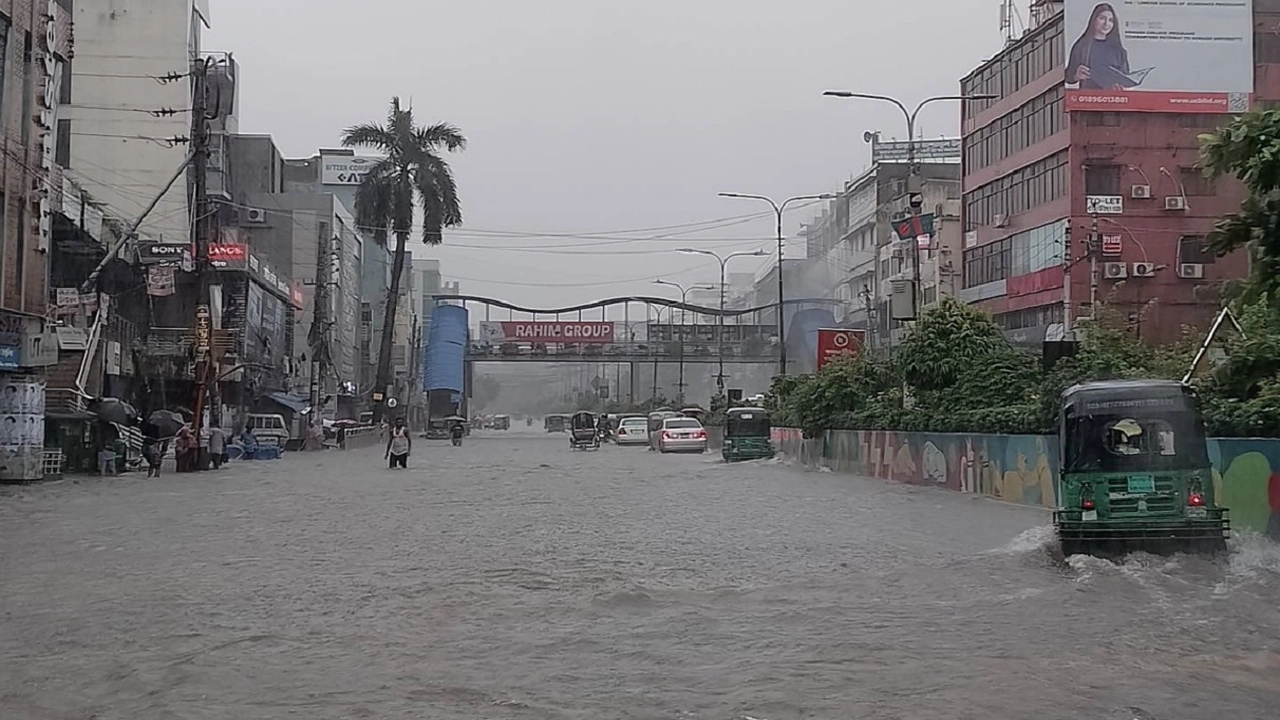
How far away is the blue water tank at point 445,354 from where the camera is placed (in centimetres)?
8525

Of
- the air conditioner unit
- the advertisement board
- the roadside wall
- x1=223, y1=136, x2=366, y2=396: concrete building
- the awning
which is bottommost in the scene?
the roadside wall

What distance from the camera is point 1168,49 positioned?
50.1 metres

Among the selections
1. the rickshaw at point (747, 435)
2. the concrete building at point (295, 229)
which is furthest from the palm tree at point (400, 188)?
the rickshaw at point (747, 435)

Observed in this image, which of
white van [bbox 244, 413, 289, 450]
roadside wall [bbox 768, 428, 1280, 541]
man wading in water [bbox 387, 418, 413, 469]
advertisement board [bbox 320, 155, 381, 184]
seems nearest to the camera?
roadside wall [bbox 768, 428, 1280, 541]

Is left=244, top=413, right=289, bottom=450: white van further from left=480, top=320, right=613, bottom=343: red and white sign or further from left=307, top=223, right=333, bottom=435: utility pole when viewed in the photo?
left=480, top=320, right=613, bottom=343: red and white sign

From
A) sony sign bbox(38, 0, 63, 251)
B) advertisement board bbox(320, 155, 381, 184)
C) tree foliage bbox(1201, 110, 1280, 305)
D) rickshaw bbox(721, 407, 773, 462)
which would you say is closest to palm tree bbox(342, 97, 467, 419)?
rickshaw bbox(721, 407, 773, 462)

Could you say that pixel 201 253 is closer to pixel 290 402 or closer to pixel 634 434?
pixel 290 402

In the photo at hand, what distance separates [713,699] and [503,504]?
17855mm

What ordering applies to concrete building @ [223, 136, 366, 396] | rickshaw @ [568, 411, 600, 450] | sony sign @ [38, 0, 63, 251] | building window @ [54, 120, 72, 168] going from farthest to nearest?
concrete building @ [223, 136, 366, 396], rickshaw @ [568, 411, 600, 450], building window @ [54, 120, 72, 168], sony sign @ [38, 0, 63, 251]

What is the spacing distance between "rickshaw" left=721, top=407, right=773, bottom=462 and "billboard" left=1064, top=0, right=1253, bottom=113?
55.6ft

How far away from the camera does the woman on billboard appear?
1972 inches

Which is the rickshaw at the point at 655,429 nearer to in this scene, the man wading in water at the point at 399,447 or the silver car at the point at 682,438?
the silver car at the point at 682,438

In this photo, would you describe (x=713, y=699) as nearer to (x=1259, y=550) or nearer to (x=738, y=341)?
(x=1259, y=550)

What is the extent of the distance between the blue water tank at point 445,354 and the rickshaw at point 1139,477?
71102 millimetres
